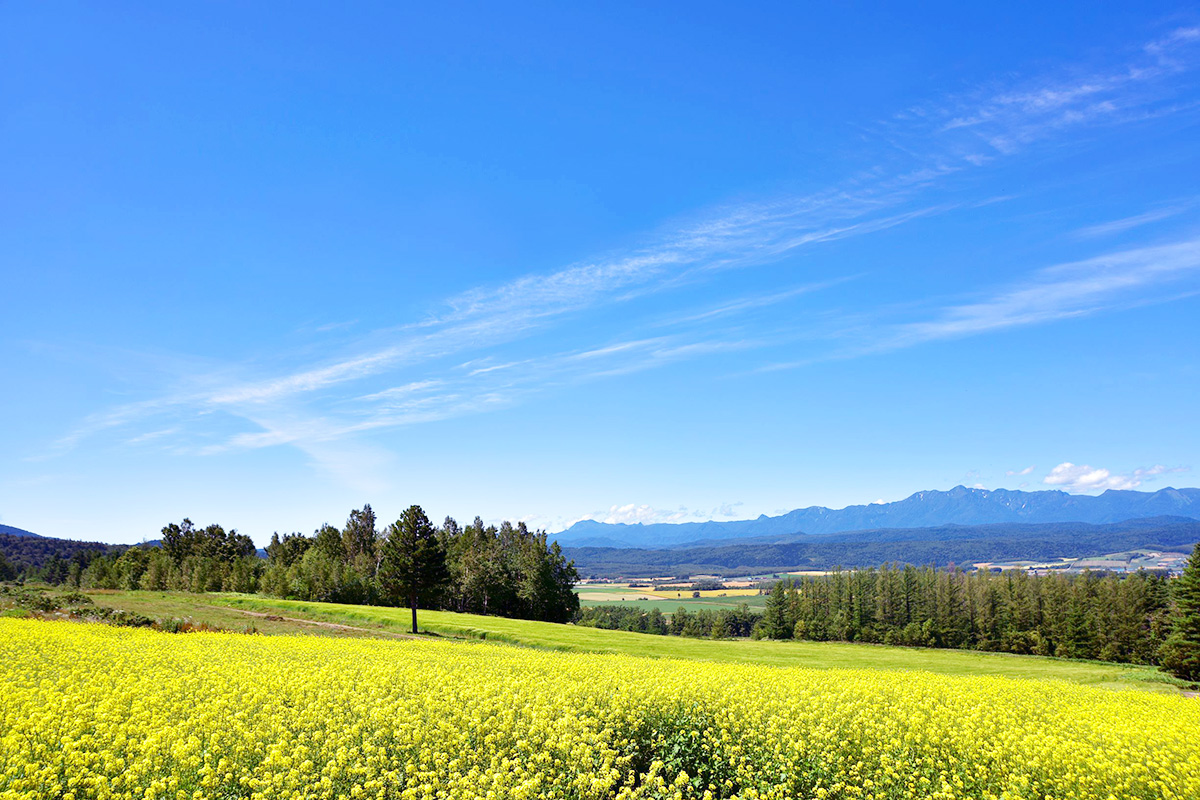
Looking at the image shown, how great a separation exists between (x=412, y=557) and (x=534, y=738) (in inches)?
1923

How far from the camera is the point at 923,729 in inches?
497

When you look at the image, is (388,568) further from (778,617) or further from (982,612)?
(982,612)

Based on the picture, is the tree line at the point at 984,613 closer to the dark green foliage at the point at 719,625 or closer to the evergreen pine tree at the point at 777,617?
the evergreen pine tree at the point at 777,617

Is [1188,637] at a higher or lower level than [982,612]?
higher

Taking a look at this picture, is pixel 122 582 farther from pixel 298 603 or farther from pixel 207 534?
pixel 298 603

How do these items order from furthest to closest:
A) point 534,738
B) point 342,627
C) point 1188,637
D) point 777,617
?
point 777,617 < point 342,627 < point 1188,637 < point 534,738

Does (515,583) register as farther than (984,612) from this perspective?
No

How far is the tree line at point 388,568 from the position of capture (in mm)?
56938

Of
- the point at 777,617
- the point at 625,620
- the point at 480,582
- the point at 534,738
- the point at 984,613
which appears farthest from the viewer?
the point at 625,620

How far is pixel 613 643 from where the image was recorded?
151 feet

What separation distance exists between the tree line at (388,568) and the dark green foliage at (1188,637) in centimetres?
5844

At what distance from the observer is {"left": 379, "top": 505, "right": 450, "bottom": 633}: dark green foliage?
55125 millimetres

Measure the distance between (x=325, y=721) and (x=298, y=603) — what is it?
6592 cm

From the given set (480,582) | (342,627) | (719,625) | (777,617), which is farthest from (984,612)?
(342,627)
